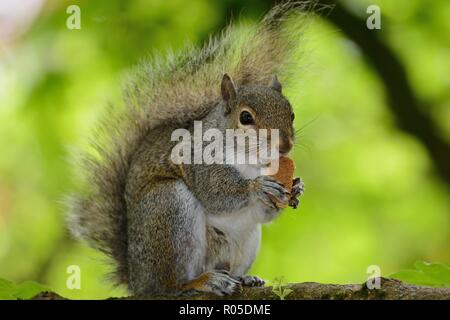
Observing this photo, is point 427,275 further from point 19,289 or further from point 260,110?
point 19,289

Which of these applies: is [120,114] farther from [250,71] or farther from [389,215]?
[389,215]

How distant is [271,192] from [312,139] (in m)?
2.76

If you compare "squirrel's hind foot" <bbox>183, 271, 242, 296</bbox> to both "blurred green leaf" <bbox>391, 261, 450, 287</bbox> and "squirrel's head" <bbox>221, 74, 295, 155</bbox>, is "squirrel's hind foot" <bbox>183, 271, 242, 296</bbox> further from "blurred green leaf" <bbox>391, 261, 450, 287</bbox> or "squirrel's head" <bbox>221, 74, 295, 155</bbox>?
"blurred green leaf" <bbox>391, 261, 450, 287</bbox>

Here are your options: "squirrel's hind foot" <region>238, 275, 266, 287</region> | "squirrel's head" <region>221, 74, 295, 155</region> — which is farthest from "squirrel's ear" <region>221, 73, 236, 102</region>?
"squirrel's hind foot" <region>238, 275, 266, 287</region>

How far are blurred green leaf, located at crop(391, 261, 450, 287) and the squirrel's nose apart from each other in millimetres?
1128

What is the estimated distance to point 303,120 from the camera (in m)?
7.21

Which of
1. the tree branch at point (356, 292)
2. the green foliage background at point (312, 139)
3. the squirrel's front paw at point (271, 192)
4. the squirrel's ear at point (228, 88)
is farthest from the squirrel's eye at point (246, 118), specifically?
the green foliage background at point (312, 139)

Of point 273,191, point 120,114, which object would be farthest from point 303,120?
point 273,191

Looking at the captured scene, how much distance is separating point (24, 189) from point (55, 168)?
655 mm

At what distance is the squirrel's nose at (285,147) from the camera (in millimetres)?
3969

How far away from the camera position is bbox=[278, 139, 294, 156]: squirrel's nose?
397 cm
